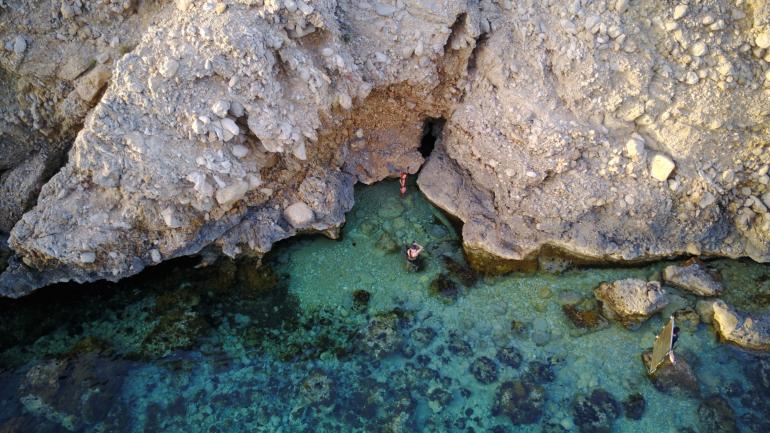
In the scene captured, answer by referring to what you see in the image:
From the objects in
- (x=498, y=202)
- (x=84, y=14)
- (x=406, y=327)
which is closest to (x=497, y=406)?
(x=406, y=327)

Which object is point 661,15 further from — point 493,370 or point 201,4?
point 201,4

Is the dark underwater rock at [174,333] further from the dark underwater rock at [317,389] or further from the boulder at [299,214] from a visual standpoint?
the boulder at [299,214]

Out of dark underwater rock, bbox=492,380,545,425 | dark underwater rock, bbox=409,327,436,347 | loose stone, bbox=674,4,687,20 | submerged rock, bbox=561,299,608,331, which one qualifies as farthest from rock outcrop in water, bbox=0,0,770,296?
dark underwater rock, bbox=492,380,545,425

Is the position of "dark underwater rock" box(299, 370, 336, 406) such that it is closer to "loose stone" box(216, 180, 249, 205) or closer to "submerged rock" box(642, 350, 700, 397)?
"loose stone" box(216, 180, 249, 205)

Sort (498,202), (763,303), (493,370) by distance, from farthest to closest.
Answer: (498,202) → (763,303) → (493,370)

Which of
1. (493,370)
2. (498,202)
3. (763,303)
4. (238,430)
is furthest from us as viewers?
(498,202)
